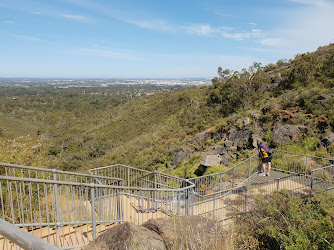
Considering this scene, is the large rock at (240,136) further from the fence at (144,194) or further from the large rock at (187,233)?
the large rock at (187,233)

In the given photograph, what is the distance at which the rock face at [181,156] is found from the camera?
20.3m

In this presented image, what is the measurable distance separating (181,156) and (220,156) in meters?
5.31

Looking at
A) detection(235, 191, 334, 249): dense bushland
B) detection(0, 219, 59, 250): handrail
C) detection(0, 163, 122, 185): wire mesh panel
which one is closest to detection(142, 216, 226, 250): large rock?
detection(235, 191, 334, 249): dense bushland

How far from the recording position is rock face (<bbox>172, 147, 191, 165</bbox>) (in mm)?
20281

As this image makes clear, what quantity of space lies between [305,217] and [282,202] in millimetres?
1012

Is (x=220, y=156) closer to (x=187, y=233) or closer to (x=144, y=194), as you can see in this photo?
(x=144, y=194)

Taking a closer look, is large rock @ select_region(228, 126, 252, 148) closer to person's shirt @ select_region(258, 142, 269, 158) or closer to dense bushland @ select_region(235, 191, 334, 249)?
person's shirt @ select_region(258, 142, 269, 158)

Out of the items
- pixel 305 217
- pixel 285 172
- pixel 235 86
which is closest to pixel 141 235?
pixel 305 217

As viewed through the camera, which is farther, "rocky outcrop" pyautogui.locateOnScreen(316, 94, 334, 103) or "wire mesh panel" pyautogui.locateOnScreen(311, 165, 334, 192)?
"rocky outcrop" pyautogui.locateOnScreen(316, 94, 334, 103)

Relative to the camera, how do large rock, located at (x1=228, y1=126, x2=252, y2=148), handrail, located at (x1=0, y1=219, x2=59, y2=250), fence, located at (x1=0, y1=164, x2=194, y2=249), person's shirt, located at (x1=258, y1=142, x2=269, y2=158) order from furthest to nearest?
large rock, located at (x1=228, y1=126, x2=252, y2=148) < person's shirt, located at (x1=258, y1=142, x2=269, y2=158) < fence, located at (x1=0, y1=164, x2=194, y2=249) < handrail, located at (x1=0, y1=219, x2=59, y2=250)

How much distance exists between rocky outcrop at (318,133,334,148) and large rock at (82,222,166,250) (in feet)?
36.5

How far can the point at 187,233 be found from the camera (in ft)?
12.1

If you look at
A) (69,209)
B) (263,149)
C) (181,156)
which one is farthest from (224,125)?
(69,209)

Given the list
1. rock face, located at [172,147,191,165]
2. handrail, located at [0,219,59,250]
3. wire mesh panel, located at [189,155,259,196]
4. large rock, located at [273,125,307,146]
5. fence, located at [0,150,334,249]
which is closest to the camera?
handrail, located at [0,219,59,250]
